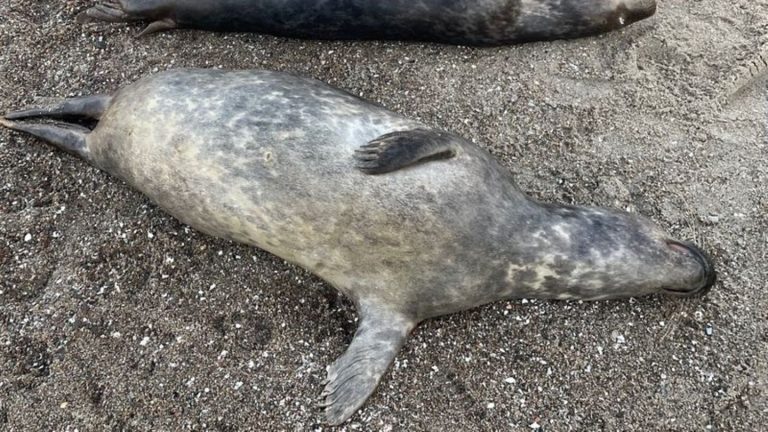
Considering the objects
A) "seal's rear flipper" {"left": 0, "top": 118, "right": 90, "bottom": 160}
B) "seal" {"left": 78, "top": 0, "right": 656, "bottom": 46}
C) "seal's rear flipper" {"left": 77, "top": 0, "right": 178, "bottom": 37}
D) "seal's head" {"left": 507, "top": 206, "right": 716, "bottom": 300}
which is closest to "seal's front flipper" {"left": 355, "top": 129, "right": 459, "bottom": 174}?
"seal's head" {"left": 507, "top": 206, "right": 716, "bottom": 300}

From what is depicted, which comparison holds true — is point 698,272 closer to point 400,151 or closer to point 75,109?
point 400,151

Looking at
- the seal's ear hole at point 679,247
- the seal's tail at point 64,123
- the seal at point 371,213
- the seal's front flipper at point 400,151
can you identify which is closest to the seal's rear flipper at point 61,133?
the seal's tail at point 64,123

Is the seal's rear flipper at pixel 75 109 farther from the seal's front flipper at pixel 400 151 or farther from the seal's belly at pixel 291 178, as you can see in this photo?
the seal's front flipper at pixel 400 151

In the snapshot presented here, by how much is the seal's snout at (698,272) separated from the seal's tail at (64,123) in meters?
3.18

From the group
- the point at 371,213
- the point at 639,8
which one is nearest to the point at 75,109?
the point at 371,213

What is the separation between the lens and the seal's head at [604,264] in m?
3.27

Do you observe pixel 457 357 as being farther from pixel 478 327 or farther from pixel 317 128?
pixel 317 128

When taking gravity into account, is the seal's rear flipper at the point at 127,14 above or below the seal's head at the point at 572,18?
below

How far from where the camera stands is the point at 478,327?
344 centimetres

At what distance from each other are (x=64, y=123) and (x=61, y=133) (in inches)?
6.0

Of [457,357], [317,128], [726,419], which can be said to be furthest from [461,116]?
[726,419]

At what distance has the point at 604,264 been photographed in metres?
3.29

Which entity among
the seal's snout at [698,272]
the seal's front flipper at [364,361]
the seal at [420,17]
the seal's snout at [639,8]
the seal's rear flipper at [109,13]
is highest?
the seal's snout at [639,8]

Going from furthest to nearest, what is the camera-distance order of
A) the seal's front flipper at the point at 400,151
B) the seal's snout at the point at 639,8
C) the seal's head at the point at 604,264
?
the seal's snout at the point at 639,8, the seal's head at the point at 604,264, the seal's front flipper at the point at 400,151
